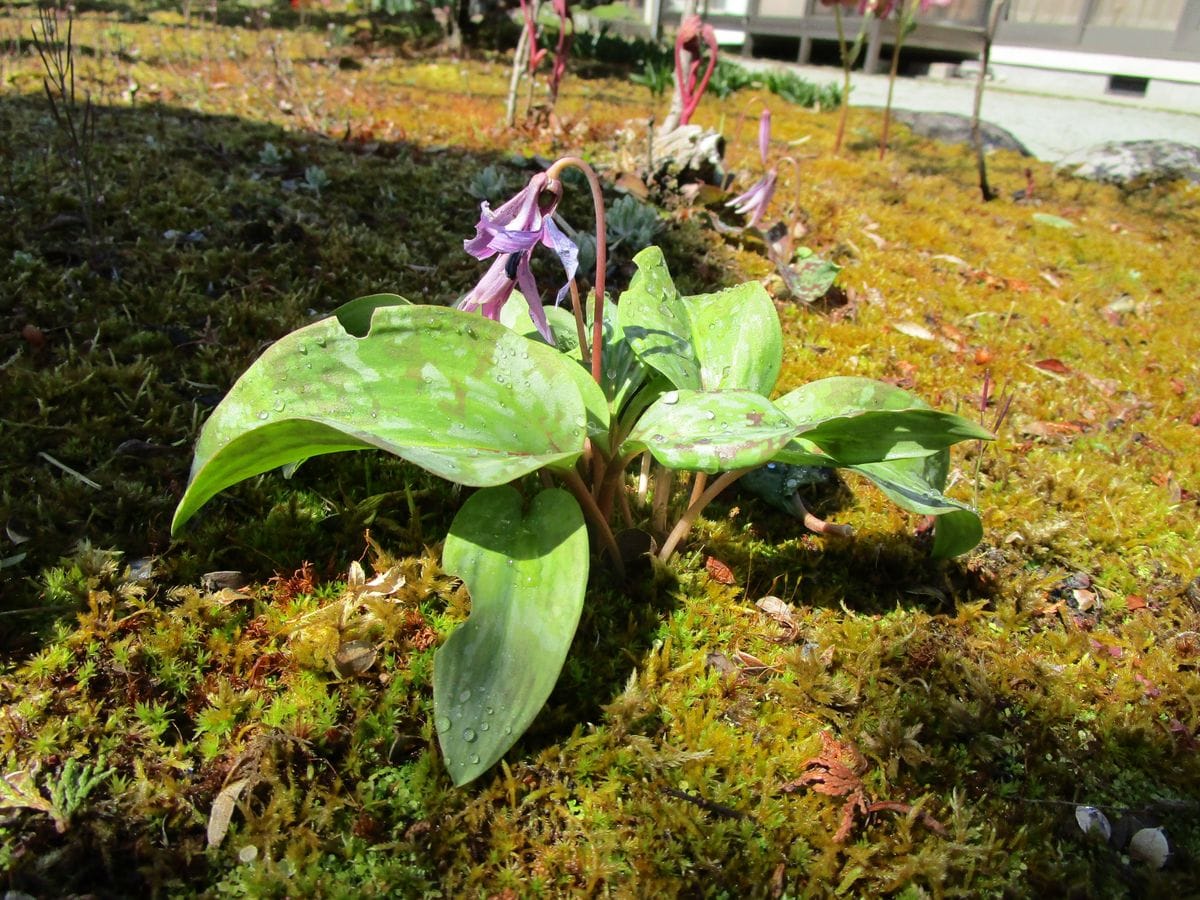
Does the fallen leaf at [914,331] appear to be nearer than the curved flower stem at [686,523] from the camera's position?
No

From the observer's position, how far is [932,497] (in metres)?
1.60

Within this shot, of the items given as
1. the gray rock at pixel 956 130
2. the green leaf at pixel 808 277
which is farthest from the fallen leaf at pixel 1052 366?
the gray rock at pixel 956 130

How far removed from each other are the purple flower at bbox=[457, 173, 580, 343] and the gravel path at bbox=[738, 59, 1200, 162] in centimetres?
815

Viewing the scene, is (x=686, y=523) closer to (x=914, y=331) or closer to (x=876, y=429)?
(x=876, y=429)

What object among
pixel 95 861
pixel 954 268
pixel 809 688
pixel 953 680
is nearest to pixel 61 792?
pixel 95 861

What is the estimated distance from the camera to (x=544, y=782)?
141 cm

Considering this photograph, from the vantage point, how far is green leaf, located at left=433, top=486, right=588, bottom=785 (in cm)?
125

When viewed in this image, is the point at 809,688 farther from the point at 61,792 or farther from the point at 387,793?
the point at 61,792

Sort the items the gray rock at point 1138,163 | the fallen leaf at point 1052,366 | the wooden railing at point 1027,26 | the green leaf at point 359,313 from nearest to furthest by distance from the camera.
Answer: the green leaf at point 359,313
the fallen leaf at point 1052,366
the gray rock at point 1138,163
the wooden railing at point 1027,26

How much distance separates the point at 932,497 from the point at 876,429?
33 centimetres

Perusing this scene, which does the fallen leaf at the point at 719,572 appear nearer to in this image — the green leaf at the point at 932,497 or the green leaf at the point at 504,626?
A: the green leaf at the point at 932,497

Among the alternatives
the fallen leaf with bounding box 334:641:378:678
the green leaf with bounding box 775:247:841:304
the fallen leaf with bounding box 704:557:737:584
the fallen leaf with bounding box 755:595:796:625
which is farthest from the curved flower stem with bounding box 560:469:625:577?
the green leaf with bounding box 775:247:841:304

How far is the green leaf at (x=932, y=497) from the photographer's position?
5.19 ft

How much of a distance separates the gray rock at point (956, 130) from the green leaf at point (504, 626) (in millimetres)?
8086
